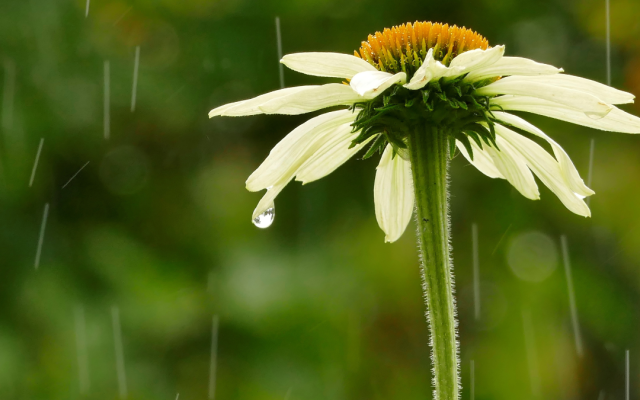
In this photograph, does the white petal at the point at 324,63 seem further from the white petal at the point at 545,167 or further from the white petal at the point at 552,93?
the white petal at the point at 545,167

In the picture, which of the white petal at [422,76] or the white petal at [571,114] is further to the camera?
the white petal at [571,114]

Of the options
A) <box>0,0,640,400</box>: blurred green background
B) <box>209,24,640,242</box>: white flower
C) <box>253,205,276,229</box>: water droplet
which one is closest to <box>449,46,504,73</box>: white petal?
<box>209,24,640,242</box>: white flower

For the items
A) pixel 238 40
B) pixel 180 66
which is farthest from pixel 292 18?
pixel 180 66

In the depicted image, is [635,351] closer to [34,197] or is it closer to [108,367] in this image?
[108,367]

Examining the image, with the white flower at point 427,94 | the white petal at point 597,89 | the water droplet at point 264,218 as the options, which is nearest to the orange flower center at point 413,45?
the white flower at point 427,94

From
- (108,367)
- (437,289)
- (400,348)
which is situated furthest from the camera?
(400,348)

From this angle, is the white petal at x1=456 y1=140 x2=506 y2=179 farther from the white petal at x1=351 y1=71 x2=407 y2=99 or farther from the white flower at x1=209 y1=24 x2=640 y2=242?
the white petal at x1=351 y1=71 x2=407 y2=99

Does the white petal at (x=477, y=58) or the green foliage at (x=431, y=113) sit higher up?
the white petal at (x=477, y=58)
